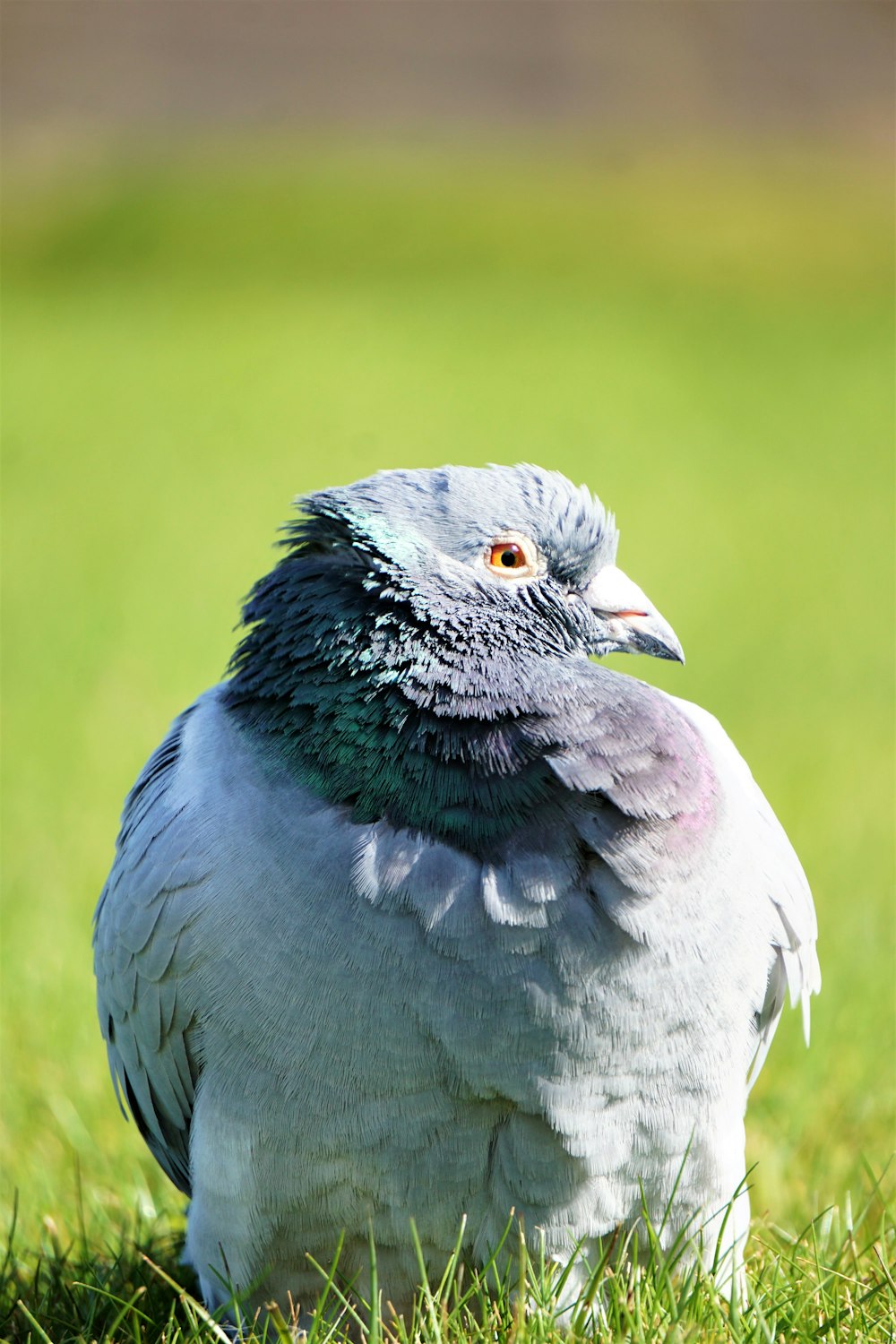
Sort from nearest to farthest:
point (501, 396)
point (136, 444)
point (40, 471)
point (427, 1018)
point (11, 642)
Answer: point (427, 1018) < point (11, 642) < point (40, 471) < point (136, 444) < point (501, 396)

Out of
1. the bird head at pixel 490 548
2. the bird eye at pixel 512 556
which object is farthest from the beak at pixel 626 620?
the bird eye at pixel 512 556

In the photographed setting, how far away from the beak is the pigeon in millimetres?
25

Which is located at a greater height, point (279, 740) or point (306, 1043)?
point (279, 740)

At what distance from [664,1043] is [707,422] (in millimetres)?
19800

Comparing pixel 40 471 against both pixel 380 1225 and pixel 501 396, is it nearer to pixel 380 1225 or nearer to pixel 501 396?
pixel 501 396

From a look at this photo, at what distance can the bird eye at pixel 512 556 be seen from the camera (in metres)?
3.39

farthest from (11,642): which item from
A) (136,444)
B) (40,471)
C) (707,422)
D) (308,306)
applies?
(308,306)

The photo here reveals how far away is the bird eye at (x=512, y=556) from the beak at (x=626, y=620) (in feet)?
0.62

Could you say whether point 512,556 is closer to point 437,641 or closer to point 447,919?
point 437,641

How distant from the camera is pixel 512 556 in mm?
3418

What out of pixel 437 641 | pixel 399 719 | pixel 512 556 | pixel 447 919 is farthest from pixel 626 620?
pixel 447 919

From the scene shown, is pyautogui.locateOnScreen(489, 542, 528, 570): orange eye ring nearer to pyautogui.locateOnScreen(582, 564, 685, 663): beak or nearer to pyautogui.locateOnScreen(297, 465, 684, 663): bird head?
pyautogui.locateOnScreen(297, 465, 684, 663): bird head

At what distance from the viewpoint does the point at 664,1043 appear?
10.4 ft

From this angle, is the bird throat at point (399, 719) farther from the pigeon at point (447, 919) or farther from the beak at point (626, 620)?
the beak at point (626, 620)
